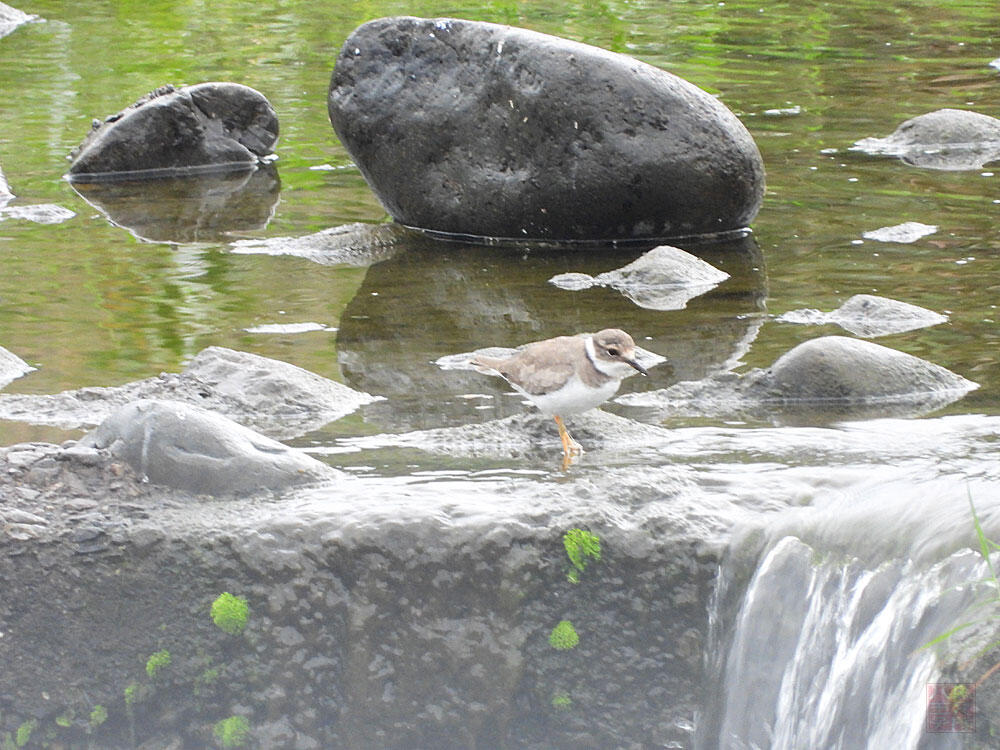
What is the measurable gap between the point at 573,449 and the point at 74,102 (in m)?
10.6

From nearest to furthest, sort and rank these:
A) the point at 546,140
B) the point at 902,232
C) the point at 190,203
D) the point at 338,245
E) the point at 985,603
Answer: the point at 985,603, the point at 902,232, the point at 546,140, the point at 338,245, the point at 190,203

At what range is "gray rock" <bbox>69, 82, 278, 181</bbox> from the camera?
11984 millimetres

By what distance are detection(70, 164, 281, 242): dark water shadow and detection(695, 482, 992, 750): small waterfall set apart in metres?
6.29

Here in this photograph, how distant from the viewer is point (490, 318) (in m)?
7.91

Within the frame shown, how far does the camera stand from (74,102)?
14445 mm

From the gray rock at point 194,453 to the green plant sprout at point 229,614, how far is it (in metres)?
0.42

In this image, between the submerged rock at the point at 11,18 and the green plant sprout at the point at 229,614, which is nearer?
the green plant sprout at the point at 229,614

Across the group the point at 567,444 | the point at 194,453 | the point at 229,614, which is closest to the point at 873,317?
the point at 567,444

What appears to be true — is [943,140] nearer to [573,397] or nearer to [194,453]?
[573,397]

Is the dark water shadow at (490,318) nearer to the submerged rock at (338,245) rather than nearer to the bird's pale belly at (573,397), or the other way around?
the submerged rock at (338,245)

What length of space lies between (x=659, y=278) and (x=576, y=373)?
3.21 meters

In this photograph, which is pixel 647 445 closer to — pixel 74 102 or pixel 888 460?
pixel 888 460

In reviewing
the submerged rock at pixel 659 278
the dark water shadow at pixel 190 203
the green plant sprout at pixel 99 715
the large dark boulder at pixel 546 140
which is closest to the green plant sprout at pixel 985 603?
the green plant sprout at pixel 99 715

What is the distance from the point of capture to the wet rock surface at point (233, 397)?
20.0ft
